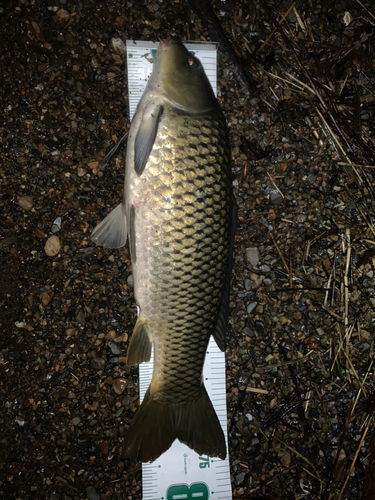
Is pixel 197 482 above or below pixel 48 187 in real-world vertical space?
below

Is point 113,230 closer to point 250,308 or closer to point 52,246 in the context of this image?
point 52,246

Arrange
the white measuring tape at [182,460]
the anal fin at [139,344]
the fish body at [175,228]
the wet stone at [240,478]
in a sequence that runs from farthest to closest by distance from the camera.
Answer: the wet stone at [240,478] < the white measuring tape at [182,460] < the anal fin at [139,344] < the fish body at [175,228]

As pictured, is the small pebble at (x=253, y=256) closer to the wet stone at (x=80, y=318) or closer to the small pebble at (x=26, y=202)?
the wet stone at (x=80, y=318)

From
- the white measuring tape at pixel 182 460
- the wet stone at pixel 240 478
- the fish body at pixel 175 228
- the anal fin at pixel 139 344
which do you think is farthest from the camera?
the wet stone at pixel 240 478

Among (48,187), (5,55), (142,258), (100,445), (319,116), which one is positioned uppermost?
(5,55)

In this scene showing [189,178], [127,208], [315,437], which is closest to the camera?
[189,178]

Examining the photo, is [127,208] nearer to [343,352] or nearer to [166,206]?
[166,206]

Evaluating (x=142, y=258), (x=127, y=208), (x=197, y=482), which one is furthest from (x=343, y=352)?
(x=127, y=208)

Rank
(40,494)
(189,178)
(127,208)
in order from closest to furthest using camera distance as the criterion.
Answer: (189,178)
(127,208)
(40,494)

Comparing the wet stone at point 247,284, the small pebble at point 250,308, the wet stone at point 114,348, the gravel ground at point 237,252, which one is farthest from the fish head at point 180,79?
the wet stone at point 114,348

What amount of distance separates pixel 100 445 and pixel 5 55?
235 centimetres

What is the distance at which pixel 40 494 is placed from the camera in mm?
1858

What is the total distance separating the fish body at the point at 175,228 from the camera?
1.42 m

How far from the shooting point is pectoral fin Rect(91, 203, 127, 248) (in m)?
1.67
